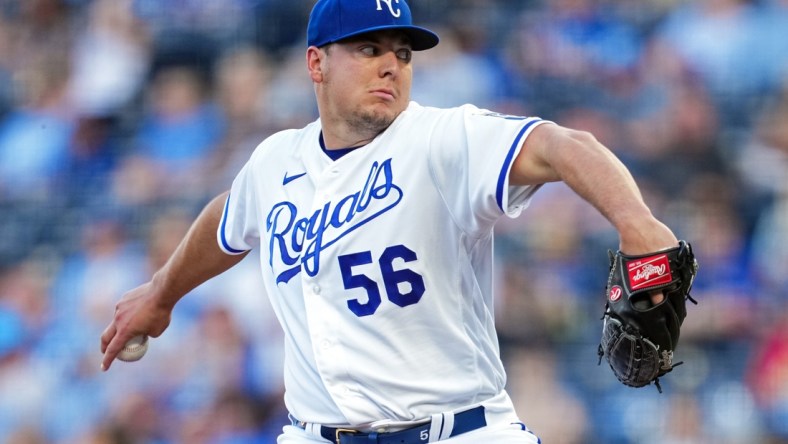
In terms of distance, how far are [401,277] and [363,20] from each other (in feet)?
2.56

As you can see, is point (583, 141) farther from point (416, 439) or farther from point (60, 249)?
point (60, 249)

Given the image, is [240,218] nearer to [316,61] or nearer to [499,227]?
[316,61]

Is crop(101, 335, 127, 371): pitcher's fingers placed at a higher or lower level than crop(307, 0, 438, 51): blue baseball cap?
lower

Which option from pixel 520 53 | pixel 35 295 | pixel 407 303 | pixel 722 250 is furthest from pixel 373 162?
pixel 35 295

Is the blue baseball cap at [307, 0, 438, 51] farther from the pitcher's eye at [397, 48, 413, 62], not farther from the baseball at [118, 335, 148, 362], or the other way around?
the baseball at [118, 335, 148, 362]

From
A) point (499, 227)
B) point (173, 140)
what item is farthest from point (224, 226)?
point (173, 140)

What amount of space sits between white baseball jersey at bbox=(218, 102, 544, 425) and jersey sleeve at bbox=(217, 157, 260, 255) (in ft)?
1.22

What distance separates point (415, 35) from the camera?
137 inches

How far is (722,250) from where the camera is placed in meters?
6.40

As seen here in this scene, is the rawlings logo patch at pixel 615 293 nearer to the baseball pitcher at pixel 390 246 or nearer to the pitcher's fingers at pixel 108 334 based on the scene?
the baseball pitcher at pixel 390 246

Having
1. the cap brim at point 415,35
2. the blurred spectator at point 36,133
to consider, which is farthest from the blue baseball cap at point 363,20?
the blurred spectator at point 36,133

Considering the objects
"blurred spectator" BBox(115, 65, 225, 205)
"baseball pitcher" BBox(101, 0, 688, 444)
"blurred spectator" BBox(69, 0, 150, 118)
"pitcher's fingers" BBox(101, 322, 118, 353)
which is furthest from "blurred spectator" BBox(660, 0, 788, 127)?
"pitcher's fingers" BBox(101, 322, 118, 353)

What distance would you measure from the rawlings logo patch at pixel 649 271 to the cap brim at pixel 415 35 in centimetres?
115

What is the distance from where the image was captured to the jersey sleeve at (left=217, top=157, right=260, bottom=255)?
3.72 meters
